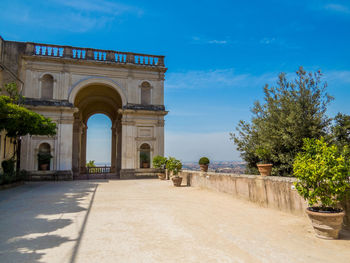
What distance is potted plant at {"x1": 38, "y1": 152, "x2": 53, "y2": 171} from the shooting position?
891 inches

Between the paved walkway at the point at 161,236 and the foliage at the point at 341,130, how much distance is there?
564 cm

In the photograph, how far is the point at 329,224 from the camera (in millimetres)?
5203

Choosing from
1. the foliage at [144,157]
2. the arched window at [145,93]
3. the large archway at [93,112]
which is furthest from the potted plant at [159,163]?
the large archway at [93,112]

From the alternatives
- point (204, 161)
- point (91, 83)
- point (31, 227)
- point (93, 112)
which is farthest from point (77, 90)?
point (31, 227)

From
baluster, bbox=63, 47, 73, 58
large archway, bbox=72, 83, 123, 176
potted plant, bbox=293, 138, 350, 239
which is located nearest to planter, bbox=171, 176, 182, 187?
potted plant, bbox=293, 138, 350, 239

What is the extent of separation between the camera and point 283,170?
12352mm

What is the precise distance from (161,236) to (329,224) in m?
3.54

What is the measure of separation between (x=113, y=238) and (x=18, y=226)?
9.61 ft

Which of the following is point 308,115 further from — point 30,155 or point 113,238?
point 30,155

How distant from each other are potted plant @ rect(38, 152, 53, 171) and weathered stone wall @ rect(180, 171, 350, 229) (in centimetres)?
1630

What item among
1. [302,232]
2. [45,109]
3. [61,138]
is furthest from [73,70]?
[302,232]

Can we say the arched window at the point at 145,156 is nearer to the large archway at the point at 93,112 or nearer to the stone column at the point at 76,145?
the large archway at the point at 93,112

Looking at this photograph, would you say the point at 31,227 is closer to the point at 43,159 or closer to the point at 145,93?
the point at 43,159

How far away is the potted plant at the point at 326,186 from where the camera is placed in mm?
5215
